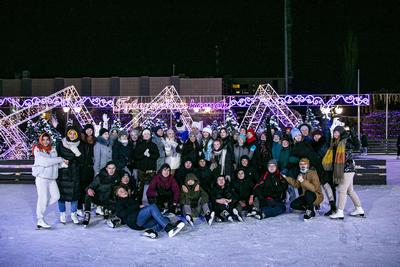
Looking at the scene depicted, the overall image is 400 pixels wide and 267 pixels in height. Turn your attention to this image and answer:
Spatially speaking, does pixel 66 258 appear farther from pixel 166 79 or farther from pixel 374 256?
pixel 166 79

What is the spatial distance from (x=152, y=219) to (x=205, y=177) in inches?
61.6

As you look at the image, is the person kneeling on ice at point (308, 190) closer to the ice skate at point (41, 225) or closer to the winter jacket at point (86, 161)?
the winter jacket at point (86, 161)

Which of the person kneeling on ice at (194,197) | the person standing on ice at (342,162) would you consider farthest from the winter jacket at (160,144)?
the person standing on ice at (342,162)

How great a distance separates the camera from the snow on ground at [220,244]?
498cm

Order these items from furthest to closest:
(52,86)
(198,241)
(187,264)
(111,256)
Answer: (52,86), (198,241), (111,256), (187,264)

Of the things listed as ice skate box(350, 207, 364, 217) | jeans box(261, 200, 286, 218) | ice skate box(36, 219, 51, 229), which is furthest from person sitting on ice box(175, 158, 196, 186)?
ice skate box(350, 207, 364, 217)

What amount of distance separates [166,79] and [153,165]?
26991 mm

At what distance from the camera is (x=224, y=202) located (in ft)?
23.6

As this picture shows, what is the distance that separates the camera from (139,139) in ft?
25.8

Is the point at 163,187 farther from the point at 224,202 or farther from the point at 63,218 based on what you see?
the point at 63,218

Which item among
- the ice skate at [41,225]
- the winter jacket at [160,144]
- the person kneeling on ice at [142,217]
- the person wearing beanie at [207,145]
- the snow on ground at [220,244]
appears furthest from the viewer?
the person wearing beanie at [207,145]

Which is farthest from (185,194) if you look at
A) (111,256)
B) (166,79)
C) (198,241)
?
(166,79)

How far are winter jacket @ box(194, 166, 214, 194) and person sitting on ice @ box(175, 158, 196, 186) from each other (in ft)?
0.35

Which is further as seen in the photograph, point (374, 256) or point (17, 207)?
point (17, 207)
